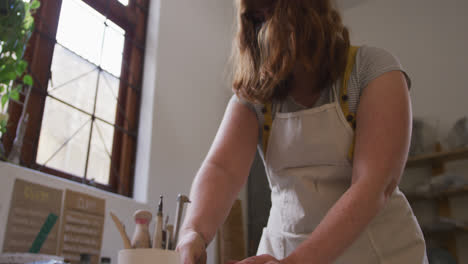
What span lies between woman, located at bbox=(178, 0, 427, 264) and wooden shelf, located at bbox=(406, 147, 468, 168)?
7.06 ft

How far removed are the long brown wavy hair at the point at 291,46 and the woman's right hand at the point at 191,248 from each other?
306mm

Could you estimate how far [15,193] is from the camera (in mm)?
1422

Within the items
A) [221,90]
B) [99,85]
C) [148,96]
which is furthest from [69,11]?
[221,90]

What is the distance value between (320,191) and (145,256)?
0.37 meters

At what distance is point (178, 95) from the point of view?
104 inches

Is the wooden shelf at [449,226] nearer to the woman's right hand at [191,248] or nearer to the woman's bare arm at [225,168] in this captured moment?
the woman's bare arm at [225,168]

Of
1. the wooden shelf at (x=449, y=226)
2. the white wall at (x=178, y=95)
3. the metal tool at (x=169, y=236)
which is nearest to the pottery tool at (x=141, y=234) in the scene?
the metal tool at (x=169, y=236)

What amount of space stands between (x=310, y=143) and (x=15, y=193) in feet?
3.62

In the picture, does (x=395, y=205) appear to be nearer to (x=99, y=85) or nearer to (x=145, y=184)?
(x=145, y=184)

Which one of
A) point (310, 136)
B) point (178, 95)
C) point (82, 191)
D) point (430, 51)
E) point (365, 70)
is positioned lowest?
point (82, 191)

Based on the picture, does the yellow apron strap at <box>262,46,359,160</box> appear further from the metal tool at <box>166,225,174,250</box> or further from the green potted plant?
the green potted plant

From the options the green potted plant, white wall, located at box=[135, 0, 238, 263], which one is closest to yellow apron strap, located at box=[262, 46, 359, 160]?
the green potted plant

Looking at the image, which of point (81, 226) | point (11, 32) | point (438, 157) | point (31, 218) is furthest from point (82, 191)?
point (438, 157)

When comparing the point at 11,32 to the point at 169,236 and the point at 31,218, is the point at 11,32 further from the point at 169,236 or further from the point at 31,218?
the point at 169,236
